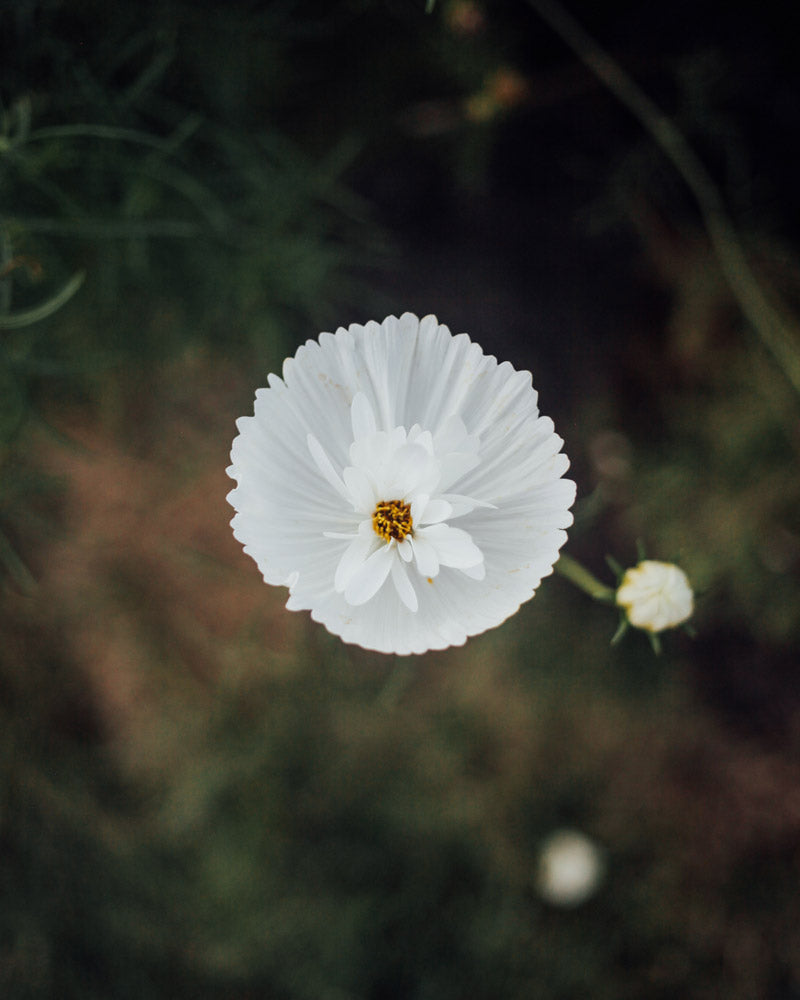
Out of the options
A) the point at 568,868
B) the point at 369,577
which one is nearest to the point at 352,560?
the point at 369,577

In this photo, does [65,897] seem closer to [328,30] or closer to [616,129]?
[328,30]

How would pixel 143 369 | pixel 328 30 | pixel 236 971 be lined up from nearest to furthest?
pixel 328 30
pixel 143 369
pixel 236 971

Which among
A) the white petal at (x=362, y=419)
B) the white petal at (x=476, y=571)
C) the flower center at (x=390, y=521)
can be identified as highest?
the white petal at (x=362, y=419)

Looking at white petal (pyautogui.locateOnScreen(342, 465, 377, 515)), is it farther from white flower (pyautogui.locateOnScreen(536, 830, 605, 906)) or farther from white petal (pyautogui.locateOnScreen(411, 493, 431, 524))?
white flower (pyautogui.locateOnScreen(536, 830, 605, 906))

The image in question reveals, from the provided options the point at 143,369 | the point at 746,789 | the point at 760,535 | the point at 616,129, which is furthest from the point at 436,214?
the point at 746,789

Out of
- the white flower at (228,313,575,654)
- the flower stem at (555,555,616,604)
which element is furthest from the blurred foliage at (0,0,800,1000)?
the white flower at (228,313,575,654)

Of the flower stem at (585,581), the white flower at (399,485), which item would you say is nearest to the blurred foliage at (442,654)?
the flower stem at (585,581)

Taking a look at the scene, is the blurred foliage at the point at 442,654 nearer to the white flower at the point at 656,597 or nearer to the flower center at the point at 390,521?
the white flower at the point at 656,597
